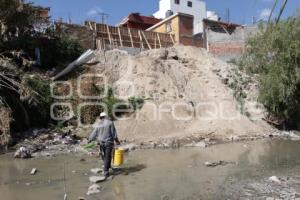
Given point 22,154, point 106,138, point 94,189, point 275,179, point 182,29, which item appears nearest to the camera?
point 94,189

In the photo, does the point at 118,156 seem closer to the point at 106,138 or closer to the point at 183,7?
the point at 106,138

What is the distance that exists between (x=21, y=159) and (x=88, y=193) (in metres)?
5.42

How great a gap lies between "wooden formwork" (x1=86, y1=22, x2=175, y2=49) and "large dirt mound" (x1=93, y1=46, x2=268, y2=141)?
395 cm

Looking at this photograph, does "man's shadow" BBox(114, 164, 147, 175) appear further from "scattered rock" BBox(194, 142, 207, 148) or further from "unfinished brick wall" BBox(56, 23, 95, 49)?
"unfinished brick wall" BBox(56, 23, 95, 49)

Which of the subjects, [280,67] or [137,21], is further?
[137,21]

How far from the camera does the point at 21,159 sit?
13.3 m

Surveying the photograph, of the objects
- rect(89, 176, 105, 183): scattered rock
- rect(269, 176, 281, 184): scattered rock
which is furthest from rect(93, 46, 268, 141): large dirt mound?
rect(269, 176, 281, 184): scattered rock

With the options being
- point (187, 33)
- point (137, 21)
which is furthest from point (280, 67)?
point (137, 21)

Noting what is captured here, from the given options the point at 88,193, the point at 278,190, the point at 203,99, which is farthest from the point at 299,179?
the point at 203,99

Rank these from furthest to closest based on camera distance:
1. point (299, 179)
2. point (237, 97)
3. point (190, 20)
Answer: point (190, 20), point (237, 97), point (299, 179)

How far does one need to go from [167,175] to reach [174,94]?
36.1 ft

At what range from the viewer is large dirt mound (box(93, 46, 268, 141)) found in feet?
58.4

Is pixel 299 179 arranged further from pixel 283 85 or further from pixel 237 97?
pixel 237 97

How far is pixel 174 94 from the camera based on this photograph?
21.1 meters
